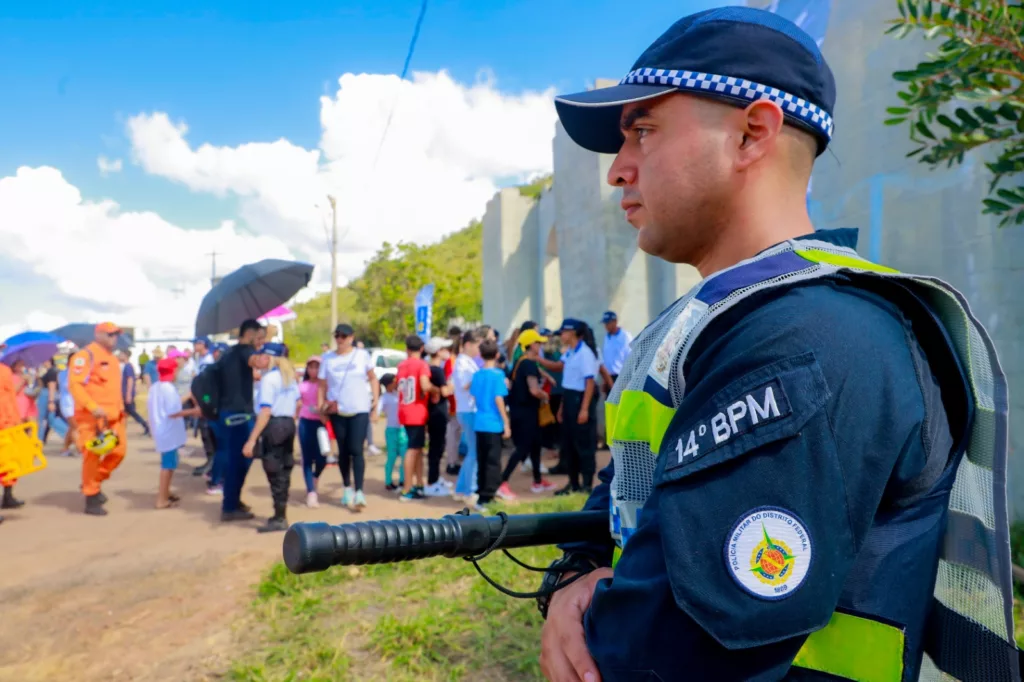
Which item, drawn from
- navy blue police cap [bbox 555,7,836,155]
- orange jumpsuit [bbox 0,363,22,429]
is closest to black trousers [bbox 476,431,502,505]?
orange jumpsuit [bbox 0,363,22,429]

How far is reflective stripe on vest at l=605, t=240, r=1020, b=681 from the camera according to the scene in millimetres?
904

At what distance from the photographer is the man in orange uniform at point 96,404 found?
698 cm

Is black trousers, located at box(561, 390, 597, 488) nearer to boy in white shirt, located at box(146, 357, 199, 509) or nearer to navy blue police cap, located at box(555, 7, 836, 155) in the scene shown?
boy in white shirt, located at box(146, 357, 199, 509)

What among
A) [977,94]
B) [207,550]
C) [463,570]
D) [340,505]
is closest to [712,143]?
[977,94]

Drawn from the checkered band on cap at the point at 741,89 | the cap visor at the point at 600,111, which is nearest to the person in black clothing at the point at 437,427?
the cap visor at the point at 600,111

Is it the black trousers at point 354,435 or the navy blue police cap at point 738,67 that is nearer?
the navy blue police cap at point 738,67

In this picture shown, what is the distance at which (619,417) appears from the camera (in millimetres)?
1092

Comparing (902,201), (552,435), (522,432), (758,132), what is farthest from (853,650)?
(552,435)

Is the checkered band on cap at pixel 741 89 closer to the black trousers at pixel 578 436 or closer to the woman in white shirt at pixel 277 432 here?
the woman in white shirt at pixel 277 432

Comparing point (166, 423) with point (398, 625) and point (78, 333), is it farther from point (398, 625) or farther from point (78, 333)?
point (78, 333)

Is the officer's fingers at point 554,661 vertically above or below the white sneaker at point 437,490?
above

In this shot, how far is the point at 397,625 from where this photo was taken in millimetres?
3814

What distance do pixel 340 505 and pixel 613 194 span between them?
7744 mm

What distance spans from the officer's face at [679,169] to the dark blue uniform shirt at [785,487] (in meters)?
0.29
